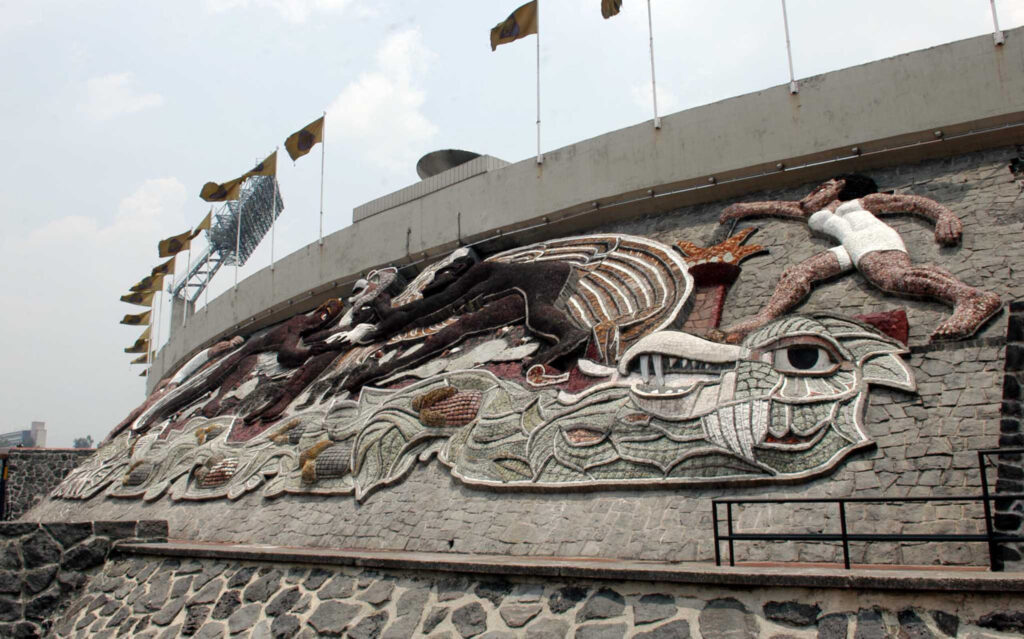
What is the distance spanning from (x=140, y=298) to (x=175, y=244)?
368 cm

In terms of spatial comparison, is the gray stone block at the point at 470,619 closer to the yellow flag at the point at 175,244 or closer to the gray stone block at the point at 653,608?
the gray stone block at the point at 653,608

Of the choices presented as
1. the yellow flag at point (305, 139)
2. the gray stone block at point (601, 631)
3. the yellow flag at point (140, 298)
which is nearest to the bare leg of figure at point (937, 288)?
the gray stone block at point (601, 631)

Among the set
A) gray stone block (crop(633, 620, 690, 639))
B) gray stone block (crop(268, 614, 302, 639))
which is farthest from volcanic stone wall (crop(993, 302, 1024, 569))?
gray stone block (crop(268, 614, 302, 639))

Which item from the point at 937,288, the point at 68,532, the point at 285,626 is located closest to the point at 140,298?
the point at 68,532

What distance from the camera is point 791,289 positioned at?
781 centimetres

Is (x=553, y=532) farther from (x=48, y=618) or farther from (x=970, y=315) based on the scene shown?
(x=48, y=618)

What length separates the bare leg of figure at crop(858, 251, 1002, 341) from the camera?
6.55 m

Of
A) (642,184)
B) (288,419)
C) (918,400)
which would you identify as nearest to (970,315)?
(918,400)

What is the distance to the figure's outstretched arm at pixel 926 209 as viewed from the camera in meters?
7.56

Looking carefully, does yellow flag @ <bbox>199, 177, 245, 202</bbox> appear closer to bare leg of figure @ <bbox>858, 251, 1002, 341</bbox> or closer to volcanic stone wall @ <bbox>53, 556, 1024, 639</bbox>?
volcanic stone wall @ <bbox>53, 556, 1024, 639</bbox>

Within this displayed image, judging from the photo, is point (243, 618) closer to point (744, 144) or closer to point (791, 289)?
point (791, 289)

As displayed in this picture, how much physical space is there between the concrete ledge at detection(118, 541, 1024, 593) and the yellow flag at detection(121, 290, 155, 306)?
17.8 m

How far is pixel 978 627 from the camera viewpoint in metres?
3.62

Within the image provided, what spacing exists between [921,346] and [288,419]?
7.30 metres
